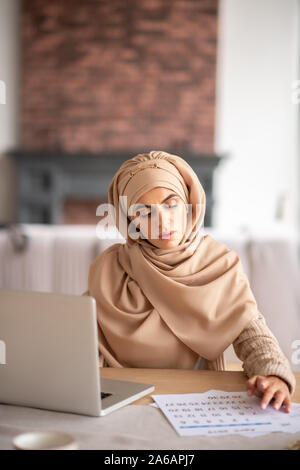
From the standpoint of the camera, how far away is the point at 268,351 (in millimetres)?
1024

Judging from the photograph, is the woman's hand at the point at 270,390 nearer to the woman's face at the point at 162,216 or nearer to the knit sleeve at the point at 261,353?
the knit sleeve at the point at 261,353

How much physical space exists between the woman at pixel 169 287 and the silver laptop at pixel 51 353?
0.92 feet

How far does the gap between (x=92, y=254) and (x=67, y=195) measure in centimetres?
321

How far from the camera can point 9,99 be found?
544cm

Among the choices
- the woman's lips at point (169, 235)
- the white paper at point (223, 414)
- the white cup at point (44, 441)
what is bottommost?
the white paper at point (223, 414)

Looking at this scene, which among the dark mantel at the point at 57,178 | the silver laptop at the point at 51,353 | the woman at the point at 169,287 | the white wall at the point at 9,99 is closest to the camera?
the silver laptop at the point at 51,353

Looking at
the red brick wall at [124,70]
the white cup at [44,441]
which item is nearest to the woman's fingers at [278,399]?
the white cup at [44,441]

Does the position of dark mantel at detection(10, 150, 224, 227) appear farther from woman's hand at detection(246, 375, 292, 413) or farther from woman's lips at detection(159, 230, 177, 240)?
woman's hand at detection(246, 375, 292, 413)

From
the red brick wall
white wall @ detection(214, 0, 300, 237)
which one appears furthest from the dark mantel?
white wall @ detection(214, 0, 300, 237)

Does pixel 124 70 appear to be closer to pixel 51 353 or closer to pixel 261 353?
pixel 261 353

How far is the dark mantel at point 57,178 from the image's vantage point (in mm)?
5148

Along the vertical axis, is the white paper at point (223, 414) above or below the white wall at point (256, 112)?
below

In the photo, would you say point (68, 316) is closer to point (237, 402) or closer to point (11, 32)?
point (237, 402)
